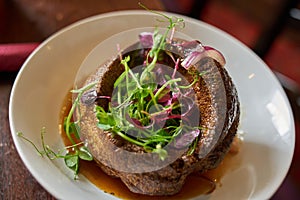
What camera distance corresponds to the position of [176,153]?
776 millimetres

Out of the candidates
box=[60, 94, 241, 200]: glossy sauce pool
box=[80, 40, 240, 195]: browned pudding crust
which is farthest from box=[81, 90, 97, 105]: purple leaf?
box=[60, 94, 241, 200]: glossy sauce pool

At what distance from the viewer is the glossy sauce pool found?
0.85 metres

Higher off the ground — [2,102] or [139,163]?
[139,163]

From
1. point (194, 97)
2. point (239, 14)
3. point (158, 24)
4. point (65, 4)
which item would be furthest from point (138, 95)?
point (239, 14)

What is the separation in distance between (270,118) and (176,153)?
0.27 meters

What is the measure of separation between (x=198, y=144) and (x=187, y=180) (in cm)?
13

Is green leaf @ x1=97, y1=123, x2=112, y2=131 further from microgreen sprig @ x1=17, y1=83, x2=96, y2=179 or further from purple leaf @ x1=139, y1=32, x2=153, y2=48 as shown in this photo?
purple leaf @ x1=139, y1=32, x2=153, y2=48

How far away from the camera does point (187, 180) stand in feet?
2.93

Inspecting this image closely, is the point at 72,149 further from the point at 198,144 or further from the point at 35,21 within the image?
the point at 35,21

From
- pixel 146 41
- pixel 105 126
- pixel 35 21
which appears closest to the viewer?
pixel 105 126

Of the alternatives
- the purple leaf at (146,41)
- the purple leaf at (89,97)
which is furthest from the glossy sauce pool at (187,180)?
the purple leaf at (146,41)

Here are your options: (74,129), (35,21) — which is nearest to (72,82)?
(74,129)

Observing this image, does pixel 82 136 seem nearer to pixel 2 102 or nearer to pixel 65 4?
pixel 2 102

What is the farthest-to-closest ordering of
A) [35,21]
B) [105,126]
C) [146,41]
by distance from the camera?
[35,21], [146,41], [105,126]
